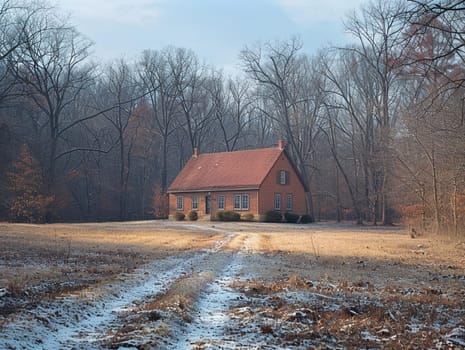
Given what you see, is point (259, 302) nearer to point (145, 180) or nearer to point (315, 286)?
point (315, 286)

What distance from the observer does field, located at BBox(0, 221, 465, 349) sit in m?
6.95

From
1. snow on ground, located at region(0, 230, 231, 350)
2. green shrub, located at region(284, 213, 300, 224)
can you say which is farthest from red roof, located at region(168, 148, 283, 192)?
snow on ground, located at region(0, 230, 231, 350)

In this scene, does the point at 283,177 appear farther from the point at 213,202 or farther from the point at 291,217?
the point at 213,202

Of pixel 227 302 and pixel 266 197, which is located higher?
pixel 266 197

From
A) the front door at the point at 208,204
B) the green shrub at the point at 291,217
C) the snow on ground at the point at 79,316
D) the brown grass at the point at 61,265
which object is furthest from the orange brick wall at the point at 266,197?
the snow on ground at the point at 79,316

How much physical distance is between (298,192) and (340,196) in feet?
46.9

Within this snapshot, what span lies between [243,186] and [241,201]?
4.81ft

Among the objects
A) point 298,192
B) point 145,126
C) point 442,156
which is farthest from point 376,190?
point 145,126

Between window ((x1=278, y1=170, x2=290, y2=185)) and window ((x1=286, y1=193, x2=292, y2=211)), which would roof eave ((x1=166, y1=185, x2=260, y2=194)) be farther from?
window ((x1=286, y1=193, x2=292, y2=211))

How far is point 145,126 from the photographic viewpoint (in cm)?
6425

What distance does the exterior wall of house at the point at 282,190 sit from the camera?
153ft

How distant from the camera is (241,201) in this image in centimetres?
4728

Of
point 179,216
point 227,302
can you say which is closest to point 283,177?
point 179,216

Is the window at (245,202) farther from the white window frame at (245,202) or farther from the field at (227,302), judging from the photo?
the field at (227,302)
